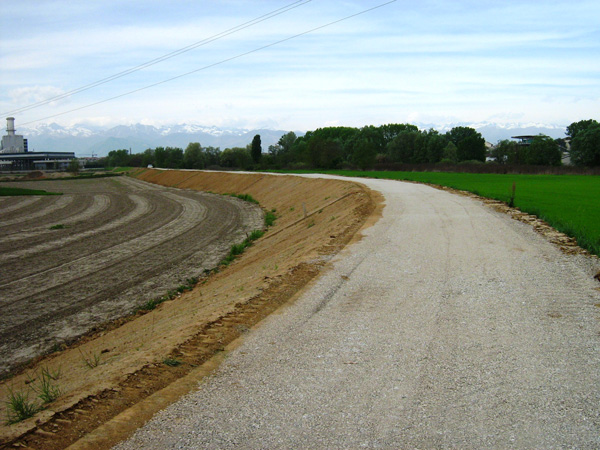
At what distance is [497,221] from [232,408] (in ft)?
47.1

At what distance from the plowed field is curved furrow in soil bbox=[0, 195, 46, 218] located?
0.14m

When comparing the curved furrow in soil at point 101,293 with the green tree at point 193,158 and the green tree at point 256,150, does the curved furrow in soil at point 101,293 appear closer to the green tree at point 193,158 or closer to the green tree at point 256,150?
the green tree at point 256,150

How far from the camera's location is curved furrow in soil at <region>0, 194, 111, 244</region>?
25.1m

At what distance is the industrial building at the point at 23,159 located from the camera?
165000 millimetres

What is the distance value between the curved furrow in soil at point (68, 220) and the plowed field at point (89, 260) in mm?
59

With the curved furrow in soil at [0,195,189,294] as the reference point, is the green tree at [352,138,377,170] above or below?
above

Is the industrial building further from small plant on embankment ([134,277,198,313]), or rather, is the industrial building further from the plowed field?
small plant on embankment ([134,277,198,313])

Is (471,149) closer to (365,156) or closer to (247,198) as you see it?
(365,156)

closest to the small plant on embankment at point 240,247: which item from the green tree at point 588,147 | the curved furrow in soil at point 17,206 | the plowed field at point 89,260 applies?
the plowed field at point 89,260

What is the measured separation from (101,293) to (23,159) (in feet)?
622

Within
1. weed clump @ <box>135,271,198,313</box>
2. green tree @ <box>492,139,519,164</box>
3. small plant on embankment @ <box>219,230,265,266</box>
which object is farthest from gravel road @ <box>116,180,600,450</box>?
green tree @ <box>492,139,519,164</box>

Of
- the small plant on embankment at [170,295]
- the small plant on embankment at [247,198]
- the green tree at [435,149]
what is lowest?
the small plant on embankment at [170,295]

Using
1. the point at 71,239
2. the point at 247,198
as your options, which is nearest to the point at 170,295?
the point at 71,239

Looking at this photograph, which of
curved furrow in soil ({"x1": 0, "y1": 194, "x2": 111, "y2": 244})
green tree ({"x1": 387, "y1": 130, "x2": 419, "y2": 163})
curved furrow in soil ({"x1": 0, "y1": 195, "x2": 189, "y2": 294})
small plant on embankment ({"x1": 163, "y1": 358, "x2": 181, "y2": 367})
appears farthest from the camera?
green tree ({"x1": 387, "y1": 130, "x2": 419, "y2": 163})
